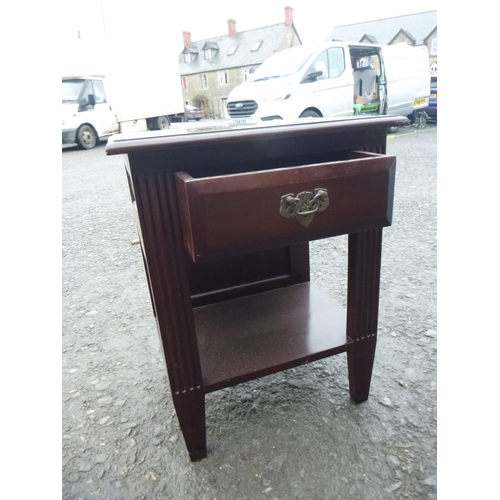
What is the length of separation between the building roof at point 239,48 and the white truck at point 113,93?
16383 mm

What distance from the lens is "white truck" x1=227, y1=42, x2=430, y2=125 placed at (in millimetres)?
5742

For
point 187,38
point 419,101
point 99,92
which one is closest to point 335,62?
point 419,101

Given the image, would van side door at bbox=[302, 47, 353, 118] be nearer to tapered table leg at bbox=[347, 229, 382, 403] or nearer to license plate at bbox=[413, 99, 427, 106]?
license plate at bbox=[413, 99, 427, 106]

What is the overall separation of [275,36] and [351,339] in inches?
1033

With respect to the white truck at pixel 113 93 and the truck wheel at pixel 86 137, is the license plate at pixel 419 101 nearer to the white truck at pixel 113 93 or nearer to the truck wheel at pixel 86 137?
the white truck at pixel 113 93

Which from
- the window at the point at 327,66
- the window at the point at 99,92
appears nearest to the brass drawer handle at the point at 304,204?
the window at the point at 327,66

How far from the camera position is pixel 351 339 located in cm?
109

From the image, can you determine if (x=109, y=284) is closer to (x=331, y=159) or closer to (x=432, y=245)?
(x=331, y=159)

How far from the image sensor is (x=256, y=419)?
1161 mm

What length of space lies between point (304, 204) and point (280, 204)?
47mm

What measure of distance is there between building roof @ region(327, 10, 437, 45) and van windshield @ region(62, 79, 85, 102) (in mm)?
19828

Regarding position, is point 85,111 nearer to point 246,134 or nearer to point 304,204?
point 246,134

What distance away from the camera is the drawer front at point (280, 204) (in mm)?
710

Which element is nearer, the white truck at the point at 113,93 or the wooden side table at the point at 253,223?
the wooden side table at the point at 253,223
